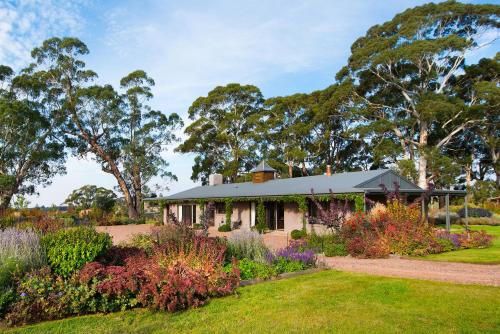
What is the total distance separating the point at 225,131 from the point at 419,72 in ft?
65.2

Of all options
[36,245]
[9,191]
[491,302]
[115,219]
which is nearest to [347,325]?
[491,302]

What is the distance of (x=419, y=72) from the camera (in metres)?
31.9

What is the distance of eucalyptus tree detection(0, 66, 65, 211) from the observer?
29.8 meters

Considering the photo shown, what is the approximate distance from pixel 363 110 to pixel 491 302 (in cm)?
2899

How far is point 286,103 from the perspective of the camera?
136 feet

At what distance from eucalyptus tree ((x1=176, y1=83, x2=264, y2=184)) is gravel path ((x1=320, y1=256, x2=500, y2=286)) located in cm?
3008

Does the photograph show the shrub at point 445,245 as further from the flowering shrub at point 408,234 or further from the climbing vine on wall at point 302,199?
the climbing vine on wall at point 302,199

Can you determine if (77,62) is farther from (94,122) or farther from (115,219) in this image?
(115,219)

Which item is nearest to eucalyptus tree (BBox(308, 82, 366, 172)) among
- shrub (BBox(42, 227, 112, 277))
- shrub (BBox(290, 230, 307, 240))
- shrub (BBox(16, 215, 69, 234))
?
shrub (BBox(290, 230, 307, 240))

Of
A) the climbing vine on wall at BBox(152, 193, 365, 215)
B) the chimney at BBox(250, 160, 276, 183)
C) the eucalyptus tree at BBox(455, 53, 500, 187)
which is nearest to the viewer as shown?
the climbing vine on wall at BBox(152, 193, 365, 215)

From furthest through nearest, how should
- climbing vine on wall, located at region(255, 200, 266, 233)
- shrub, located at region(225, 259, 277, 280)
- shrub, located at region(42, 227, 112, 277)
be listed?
1. climbing vine on wall, located at region(255, 200, 266, 233)
2. shrub, located at region(225, 259, 277, 280)
3. shrub, located at region(42, 227, 112, 277)

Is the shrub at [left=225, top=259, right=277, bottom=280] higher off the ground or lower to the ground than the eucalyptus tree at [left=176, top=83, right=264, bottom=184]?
lower

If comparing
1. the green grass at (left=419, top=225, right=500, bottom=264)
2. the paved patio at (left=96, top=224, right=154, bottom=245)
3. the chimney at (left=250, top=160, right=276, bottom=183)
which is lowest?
the paved patio at (left=96, top=224, right=154, bottom=245)

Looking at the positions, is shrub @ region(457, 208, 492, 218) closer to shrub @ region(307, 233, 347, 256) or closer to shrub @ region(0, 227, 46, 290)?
shrub @ region(307, 233, 347, 256)
